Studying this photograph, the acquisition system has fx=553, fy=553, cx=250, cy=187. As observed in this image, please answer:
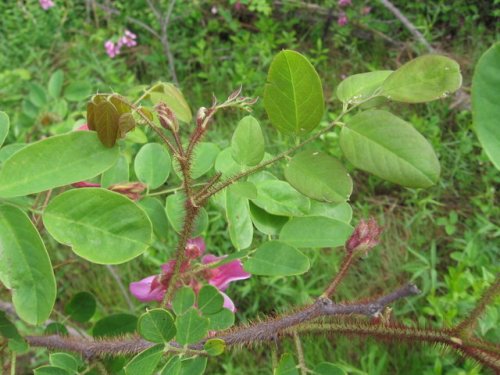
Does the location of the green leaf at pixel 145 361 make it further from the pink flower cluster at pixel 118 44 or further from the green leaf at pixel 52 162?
the pink flower cluster at pixel 118 44

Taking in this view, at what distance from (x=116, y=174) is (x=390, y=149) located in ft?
1.51

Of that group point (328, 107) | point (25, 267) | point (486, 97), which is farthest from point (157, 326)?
point (328, 107)

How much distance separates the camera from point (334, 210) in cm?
77

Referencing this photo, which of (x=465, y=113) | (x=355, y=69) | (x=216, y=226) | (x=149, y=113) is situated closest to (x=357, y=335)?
(x=149, y=113)

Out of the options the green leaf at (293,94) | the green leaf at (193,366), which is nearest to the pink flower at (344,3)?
the green leaf at (293,94)

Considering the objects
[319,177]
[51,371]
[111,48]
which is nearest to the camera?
[319,177]

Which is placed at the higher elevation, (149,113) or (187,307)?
(149,113)

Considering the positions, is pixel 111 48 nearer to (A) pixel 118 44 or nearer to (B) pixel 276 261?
(A) pixel 118 44

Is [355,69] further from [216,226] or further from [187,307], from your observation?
[187,307]

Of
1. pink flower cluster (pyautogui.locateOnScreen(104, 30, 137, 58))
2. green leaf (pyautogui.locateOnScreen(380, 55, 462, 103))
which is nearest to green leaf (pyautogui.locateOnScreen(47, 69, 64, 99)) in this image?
green leaf (pyautogui.locateOnScreen(380, 55, 462, 103))

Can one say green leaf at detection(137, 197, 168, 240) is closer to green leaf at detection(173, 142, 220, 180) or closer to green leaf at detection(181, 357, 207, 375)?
green leaf at detection(173, 142, 220, 180)

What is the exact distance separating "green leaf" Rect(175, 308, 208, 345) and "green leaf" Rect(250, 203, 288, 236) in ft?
0.61

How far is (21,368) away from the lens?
6.51ft

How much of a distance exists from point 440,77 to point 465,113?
6.38 feet
